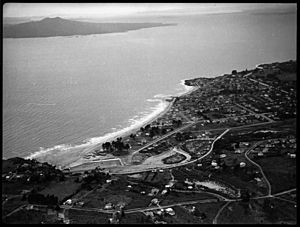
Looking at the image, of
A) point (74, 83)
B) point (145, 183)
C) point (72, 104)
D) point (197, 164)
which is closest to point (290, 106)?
point (197, 164)

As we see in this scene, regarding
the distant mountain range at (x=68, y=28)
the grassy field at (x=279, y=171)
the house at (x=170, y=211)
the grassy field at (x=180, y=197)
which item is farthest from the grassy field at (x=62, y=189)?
the grassy field at (x=279, y=171)

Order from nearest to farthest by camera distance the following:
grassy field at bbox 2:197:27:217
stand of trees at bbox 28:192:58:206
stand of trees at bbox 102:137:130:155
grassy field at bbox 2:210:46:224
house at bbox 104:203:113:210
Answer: grassy field at bbox 2:210:46:224 < grassy field at bbox 2:197:27:217 < house at bbox 104:203:113:210 < stand of trees at bbox 28:192:58:206 < stand of trees at bbox 102:137:130:155

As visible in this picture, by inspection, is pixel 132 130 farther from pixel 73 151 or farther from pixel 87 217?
pixel 87 217

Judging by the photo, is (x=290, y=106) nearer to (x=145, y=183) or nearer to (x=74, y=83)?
(x=145, y=183)

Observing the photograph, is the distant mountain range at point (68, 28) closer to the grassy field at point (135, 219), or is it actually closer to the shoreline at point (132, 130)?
the shoreline at point (132, 130)

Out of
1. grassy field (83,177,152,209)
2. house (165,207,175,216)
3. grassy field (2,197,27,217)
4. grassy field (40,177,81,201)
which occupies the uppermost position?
grassy field (2,197,27,217)

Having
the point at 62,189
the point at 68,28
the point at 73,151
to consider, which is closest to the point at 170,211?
the point at 62,189

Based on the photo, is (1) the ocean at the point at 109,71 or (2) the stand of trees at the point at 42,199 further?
(1) the ocean at the point at 109,71

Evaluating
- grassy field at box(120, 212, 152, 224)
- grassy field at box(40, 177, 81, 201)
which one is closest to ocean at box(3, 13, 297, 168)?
grassy field at box(40, 177, 81, 201)

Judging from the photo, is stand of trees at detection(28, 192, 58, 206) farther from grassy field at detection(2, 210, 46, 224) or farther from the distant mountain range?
the distant mountain range
